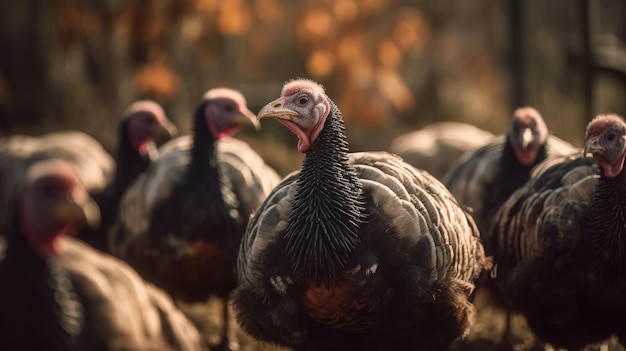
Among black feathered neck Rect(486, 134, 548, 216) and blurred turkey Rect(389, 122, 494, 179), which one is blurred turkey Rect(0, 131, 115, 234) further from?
black feathered neck Rect(486, 134, 548, 216)

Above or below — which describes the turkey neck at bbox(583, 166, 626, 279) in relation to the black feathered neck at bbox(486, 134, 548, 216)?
above

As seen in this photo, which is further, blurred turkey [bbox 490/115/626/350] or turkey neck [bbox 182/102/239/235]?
turkey neck [bbox 182/102/239/235]

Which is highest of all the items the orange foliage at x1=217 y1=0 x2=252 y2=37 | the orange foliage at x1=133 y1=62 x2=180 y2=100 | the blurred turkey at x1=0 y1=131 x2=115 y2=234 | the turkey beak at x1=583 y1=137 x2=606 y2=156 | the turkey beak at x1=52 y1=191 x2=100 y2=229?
the turkey beak at x1=52 y1=191 x2=100 y2=229

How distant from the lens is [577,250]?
14.7ft

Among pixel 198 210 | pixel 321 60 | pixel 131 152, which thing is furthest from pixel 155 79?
pixel 198 210

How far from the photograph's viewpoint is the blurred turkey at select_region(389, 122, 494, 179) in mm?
6598

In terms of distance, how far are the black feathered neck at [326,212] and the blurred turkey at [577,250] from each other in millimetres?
1045

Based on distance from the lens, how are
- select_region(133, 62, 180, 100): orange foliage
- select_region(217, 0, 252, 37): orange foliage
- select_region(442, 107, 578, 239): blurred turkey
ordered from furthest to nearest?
select_region(217, 0, 252, 37): orange foliage < select_region(133, 62, 180, 100): orange foliage < select_region(442, 107, 578, 239): blurred turkey

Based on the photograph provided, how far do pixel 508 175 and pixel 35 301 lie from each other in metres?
3.07

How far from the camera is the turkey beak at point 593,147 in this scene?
4426 millimetres

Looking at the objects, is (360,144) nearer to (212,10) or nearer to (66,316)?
(212,10)

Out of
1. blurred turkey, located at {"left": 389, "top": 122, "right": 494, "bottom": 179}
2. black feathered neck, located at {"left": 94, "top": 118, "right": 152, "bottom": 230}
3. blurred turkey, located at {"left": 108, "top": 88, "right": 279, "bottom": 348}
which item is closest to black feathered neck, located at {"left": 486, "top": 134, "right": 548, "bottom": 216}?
blurred turkey, located at {"left": 389, "top": 122, "right": 494, "bottom": 179}

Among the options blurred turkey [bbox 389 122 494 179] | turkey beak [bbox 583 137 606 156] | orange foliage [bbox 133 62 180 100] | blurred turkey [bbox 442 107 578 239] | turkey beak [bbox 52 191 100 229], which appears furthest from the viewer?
orange foliage [bbox 133 62 180 100]

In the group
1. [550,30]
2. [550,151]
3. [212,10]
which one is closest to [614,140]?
[550,151]
